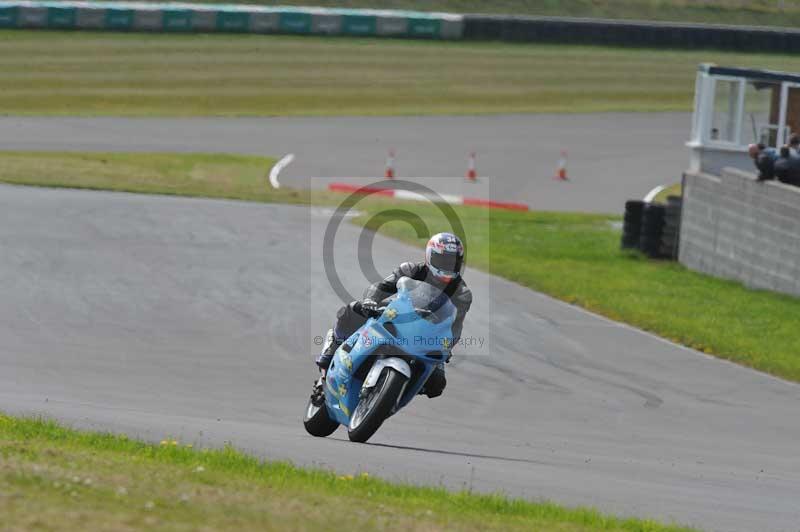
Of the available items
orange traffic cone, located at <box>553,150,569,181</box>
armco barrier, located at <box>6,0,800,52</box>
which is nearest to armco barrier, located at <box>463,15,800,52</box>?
armco barrier, located at <box>6,0,800,52</box>

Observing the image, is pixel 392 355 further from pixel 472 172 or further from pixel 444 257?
pixel 472 172

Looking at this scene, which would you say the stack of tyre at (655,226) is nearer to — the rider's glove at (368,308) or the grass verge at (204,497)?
the rider's glove at (368,308)

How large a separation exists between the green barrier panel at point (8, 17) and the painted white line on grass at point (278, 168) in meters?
14.5

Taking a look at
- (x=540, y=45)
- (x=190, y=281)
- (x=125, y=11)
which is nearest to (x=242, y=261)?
(x=190, y=281)

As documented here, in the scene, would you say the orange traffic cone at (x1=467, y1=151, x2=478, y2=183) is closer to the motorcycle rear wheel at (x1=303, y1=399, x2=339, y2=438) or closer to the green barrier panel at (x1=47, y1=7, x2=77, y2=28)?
the green barrier panel at (x1=47, y1=7, x2=77, y2=28)

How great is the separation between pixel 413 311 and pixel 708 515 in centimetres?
279

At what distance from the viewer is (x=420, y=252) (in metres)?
22.9

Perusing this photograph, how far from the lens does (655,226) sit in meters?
25.1

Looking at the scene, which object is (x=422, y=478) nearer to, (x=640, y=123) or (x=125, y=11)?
(x=640, y=123)

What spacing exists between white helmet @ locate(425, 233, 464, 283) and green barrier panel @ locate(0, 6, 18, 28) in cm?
3872

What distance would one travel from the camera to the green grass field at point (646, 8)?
197 ft

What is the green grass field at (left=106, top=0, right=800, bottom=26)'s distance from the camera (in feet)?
197

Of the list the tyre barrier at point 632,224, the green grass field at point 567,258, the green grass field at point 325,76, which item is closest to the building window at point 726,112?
the tyre barrier at point 632,224

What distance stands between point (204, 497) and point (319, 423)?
13.8 feet
